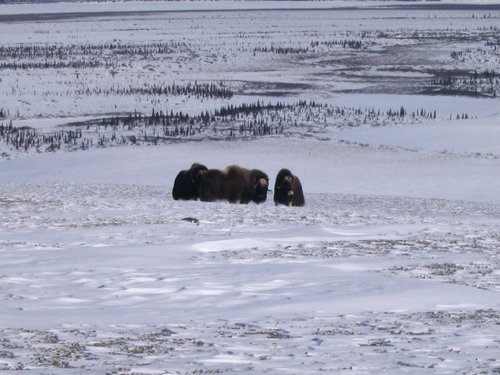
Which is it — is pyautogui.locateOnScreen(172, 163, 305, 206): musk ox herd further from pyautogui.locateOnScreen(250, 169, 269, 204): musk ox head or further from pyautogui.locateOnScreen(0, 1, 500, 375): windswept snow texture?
pyautogui.locateOnScreen(0, 1, 500, 375): windswept snow texture

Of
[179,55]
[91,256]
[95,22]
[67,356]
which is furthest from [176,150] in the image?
[95,22]

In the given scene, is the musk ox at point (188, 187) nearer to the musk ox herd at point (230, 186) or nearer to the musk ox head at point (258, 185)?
the musk ox herd at point (230, 186)

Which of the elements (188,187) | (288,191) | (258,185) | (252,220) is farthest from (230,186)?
(252,220)

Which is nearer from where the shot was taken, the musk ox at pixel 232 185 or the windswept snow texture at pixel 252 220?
the windswept snow texture at pixel 252 220

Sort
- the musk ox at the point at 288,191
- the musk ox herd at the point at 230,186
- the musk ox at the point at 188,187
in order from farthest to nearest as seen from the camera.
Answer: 1. the musk ox at the point at 188,187
2. the musk ox herd at the point at 230,186
3. the musk ox at the point at 288,191

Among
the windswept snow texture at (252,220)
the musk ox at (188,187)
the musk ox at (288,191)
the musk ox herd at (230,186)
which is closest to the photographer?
the windswept snow texture at (252,220)

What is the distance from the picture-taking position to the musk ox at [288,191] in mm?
16281

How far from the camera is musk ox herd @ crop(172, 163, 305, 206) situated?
16.5 metres

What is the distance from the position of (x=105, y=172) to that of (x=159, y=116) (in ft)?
24.4

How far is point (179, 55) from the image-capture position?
160 feet

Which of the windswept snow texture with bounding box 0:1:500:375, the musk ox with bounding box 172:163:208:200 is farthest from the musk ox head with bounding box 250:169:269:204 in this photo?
the musk ox with bounding box 172:163:208:200

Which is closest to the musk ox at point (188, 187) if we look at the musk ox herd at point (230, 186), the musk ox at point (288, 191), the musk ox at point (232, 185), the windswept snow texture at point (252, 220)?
the musk ox herd at point (230, 186)

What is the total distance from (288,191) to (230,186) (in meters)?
1.01

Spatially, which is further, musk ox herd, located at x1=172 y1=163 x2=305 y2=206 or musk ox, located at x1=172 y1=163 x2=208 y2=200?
musk ox, located at x1=172 y1=163 x2=208 y2=200
